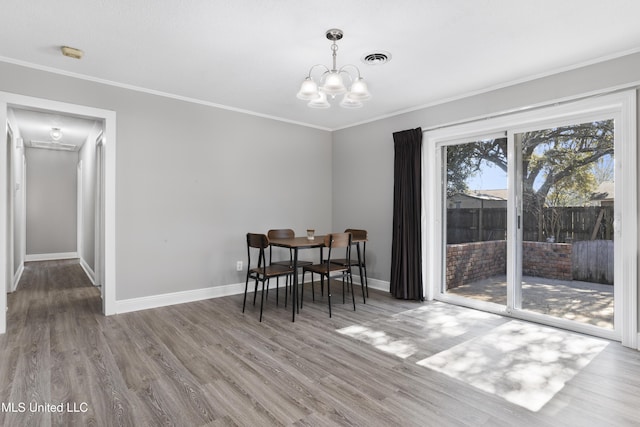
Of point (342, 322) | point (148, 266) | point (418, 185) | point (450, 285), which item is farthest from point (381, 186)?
point (148, 266)

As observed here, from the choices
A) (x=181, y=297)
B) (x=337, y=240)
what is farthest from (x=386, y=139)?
(x=181, y=297)

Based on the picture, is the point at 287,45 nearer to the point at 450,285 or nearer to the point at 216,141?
the point at 216,141

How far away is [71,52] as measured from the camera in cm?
296

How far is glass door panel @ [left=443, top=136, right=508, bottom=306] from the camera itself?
3.90 metres

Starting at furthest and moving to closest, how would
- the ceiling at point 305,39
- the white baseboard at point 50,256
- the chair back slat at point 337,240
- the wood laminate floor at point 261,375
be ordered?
the white baseboard at point 50,256 < the chair back slat at point 337,240 < the ceiling at point 305,39 < the wood laminate floor at point 261,375

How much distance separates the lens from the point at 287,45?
2.85 metres

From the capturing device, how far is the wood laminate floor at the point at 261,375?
193cm

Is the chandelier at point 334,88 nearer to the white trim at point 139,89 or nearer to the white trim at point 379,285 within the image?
the white trim at point 139,89

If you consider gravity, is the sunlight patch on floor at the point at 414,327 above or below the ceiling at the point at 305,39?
below

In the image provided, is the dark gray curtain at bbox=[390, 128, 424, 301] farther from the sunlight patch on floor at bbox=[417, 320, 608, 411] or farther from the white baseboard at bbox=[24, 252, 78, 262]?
the white baseboard at bbox=[24, 252, 78, 262]

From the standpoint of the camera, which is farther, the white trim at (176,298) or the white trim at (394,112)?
the white trim at (176,298)

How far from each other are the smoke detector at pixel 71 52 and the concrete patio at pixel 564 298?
4.65 m

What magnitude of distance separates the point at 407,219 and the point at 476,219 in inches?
31.9

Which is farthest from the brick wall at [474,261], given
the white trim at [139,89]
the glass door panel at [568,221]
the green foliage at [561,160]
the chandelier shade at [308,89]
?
the white trim at [139,89]
